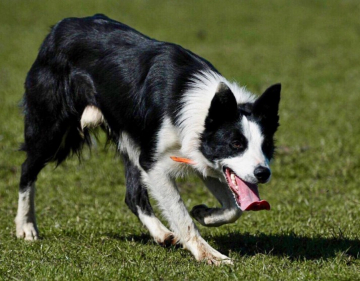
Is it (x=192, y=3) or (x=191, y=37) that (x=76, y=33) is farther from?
(x=192, y=3)

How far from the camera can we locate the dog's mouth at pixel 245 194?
5.05 meters

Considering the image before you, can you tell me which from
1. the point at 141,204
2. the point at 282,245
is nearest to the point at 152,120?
the point at 141,204

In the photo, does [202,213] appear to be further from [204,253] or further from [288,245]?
[288,245]

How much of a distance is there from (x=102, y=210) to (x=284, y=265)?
9.61ft

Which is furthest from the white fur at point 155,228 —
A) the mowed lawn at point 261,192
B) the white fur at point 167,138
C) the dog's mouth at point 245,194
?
the dog's mouth at point 245,194

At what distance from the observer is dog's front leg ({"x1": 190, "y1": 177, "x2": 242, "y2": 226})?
5598 millimetres

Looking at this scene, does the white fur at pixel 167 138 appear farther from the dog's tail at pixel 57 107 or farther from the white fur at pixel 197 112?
the dog's tail at pixel 57 107

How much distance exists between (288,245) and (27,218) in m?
2.46

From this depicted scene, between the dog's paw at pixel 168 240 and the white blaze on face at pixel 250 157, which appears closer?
the white blaze on face at pixel 250 157

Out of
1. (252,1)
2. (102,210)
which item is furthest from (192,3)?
(102,210)

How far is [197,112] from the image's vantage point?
5301mm

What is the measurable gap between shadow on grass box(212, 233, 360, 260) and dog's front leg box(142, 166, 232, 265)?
0.35m

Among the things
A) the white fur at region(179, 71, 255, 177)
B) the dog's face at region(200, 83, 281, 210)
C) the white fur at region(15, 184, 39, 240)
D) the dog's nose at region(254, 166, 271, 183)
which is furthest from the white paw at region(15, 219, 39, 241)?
the dog's nose at region(254, 166, 271, 183)

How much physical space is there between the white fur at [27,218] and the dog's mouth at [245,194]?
214 cm
